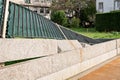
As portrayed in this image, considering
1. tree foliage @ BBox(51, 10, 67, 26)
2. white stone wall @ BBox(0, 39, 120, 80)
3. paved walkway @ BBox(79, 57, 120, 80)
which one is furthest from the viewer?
tree foliage @ BBox(51, 10, 67, 26)

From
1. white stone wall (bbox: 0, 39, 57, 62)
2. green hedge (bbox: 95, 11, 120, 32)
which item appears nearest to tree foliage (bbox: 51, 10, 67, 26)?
green hedge (bbox: 95, 11, 120, 32)

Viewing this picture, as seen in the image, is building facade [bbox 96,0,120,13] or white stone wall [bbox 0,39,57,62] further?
building facade [bbox 96,0,120,13]

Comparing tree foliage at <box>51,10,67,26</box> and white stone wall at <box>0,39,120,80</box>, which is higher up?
tree foliage at <box>51,10,67,26</box>

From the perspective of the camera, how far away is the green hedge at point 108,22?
32.4m

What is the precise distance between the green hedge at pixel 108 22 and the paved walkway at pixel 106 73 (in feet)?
74.1

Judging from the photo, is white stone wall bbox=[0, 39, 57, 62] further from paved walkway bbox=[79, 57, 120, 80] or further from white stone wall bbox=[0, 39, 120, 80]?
paved walkway bbox=[79, 57, 120, 80]

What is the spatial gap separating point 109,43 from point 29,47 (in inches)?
232

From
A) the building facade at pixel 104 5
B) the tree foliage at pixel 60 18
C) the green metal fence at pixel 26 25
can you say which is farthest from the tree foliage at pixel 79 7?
the green metal fence at pixel 26 25

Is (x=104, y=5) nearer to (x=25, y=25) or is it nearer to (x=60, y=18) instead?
(x=60, y=18)

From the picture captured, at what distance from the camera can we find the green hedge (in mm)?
32400

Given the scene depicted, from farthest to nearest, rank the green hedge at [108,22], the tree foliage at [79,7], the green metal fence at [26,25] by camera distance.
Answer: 1. the tree foliage at [79,7]
2. the green hedge at [108,22]
3. the green metal fence at [26,25]

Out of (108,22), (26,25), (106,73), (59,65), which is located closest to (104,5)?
(108,22)

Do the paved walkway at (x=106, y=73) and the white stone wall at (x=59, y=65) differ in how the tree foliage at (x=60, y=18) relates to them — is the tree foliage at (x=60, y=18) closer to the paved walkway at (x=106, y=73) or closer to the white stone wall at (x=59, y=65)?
the white stone wall at (x=59, y=65)

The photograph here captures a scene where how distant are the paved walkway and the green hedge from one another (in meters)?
22.6
